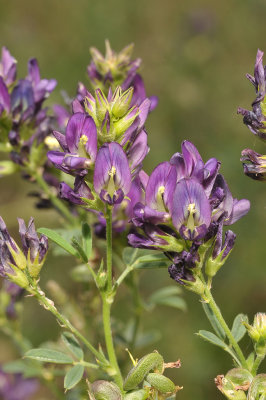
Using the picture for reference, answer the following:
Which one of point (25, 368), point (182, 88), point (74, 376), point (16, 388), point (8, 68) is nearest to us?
point (74, 376)

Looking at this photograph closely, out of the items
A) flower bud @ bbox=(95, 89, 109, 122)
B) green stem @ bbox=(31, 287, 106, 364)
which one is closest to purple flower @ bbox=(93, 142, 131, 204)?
flower bud @ bbox=(95, 89, 109, 122)

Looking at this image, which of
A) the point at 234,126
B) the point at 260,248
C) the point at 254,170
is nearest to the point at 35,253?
the point at 254,170

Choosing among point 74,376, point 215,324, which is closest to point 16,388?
point 74,376

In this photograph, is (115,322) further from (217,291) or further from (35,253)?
(217,291)

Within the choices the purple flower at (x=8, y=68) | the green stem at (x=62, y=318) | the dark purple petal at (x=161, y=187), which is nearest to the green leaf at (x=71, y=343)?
→ the green stem at (x=62, y=318)

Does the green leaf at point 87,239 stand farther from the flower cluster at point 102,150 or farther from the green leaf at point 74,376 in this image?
the green leaf at point 74,376

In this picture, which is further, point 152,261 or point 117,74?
point 117,74

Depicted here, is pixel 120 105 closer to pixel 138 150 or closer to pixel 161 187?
pixel 138 150
